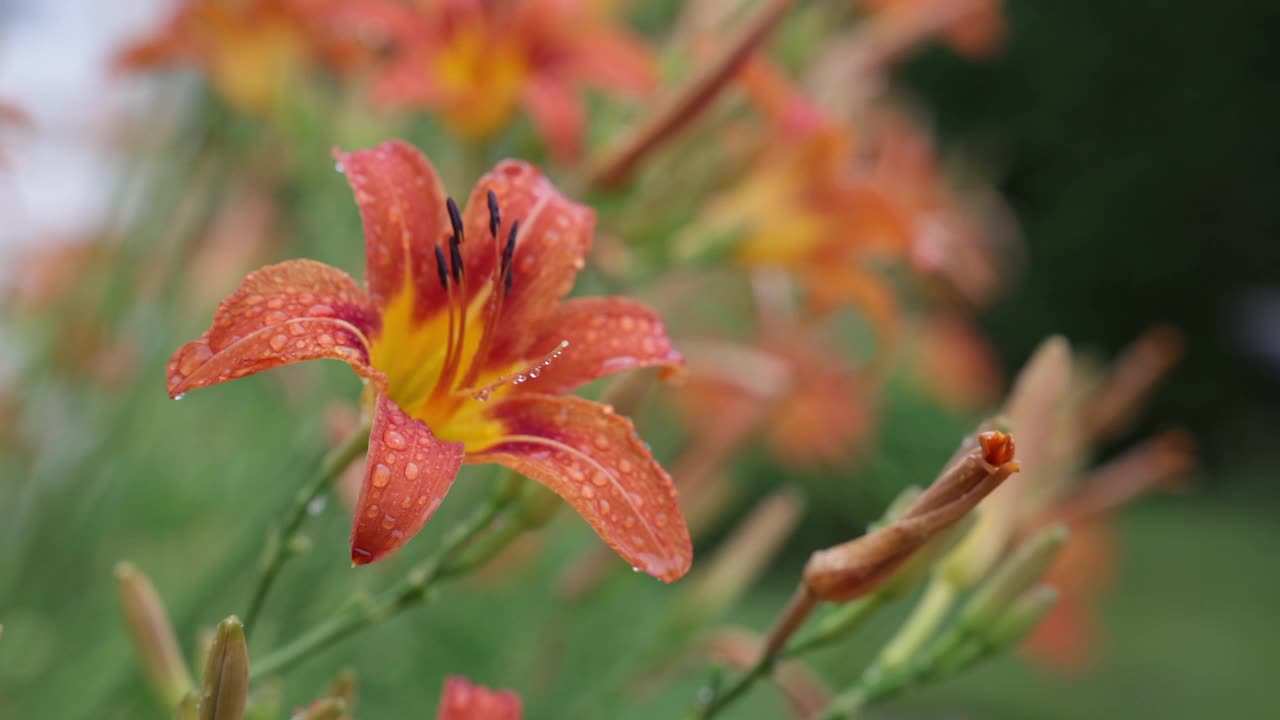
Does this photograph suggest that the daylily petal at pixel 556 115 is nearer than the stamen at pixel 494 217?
No

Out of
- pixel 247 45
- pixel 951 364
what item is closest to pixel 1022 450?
pixel 247 45

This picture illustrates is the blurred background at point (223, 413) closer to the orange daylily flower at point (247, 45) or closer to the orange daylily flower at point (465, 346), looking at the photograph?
the orange daylily flower at point (247, 45)

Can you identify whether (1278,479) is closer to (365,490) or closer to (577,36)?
(577,36)

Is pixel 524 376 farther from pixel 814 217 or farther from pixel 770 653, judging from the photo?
pixel 814 217

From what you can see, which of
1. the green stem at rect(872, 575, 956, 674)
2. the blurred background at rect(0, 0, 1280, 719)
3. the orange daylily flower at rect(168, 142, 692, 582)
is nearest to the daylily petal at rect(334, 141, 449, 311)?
the orange daylily flower at rect(168, 142, 692, 582)

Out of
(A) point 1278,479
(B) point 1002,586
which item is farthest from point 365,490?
(A) point 1278,479

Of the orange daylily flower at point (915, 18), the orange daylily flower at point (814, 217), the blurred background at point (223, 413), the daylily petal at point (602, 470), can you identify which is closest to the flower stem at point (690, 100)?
the blurred background at point (223, 413)
